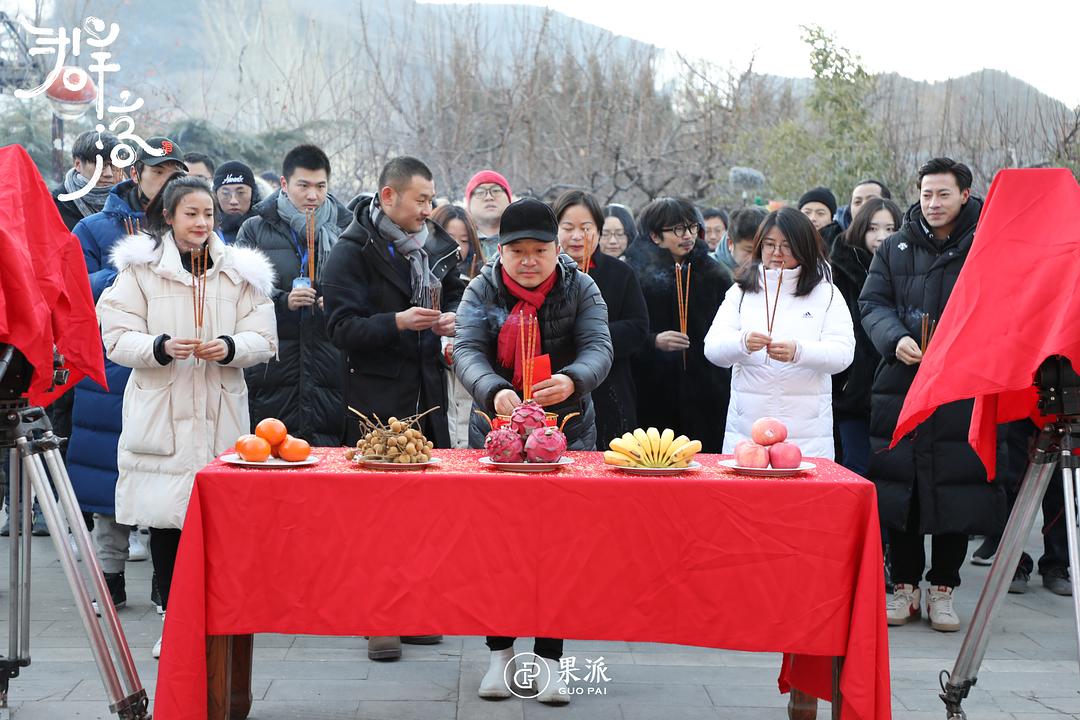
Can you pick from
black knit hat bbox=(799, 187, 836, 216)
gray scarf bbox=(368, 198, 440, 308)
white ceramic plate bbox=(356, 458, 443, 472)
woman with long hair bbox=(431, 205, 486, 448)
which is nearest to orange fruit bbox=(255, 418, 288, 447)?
white ceramic plate bbox=(356, 458, 443, 472)

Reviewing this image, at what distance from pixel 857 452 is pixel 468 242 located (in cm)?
245

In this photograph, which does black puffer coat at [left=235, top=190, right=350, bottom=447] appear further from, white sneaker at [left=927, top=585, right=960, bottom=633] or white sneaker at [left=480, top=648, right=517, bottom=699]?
white sneaker at [left=927, top=585, right=960, bottom=633]

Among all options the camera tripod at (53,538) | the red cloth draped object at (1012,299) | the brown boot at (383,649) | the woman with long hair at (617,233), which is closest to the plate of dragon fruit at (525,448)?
the red cloth draped object at (1012,299)

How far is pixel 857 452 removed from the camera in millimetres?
6391

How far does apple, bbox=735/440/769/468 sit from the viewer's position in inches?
143

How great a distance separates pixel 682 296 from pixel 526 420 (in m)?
2.76

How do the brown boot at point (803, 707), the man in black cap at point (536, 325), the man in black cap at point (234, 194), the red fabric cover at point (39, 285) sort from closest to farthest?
the red fabric cover at point (39, 285), the brown boot at point (803, 707), the man in black cap at point (536, 325), the man in black cap at point (234, 194)

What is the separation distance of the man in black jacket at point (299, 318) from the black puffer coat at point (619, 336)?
1.30 meters

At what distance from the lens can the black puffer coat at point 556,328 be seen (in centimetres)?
423

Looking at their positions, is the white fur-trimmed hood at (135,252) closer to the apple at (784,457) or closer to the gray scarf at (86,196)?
the gray scarf at (86,196)

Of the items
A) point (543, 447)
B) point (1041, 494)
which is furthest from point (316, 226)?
point (1041, 494)

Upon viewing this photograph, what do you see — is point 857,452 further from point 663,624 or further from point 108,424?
point 108,424

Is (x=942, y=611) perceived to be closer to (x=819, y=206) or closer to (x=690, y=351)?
(x=690, y=351)

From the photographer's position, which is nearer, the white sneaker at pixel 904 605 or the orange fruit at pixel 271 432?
the orange fruit at pixel 271 432
